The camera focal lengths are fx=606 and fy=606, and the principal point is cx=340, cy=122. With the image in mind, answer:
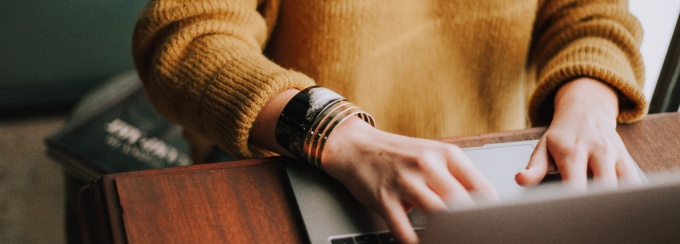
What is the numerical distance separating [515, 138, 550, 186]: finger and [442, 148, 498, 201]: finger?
1.6 inches

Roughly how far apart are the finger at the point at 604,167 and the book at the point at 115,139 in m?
1.02

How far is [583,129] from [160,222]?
0.41m

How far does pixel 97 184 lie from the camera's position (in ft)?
1.70

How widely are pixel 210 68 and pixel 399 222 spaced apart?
0.27 m

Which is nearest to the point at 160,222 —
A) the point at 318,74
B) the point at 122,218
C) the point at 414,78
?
the point at 122,218

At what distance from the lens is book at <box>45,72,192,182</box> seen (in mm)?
1340

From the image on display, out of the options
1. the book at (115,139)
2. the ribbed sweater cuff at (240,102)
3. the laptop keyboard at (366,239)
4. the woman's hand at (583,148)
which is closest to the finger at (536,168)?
the woman's hand at (583,148)

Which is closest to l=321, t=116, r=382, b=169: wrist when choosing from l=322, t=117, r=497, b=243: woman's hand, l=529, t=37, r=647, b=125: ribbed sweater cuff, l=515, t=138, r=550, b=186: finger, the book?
l=322, t=117, r=497, b=243: woman's hand

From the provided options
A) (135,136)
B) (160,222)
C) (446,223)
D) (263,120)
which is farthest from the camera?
(135,136)

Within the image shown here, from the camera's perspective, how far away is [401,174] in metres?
0.52

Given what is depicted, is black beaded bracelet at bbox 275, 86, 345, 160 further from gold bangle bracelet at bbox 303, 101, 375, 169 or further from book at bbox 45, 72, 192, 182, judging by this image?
book at bbox 45, 72, 192, 182

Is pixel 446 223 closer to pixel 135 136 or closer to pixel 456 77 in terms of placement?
pixel 456 77

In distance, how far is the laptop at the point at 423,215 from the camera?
35cm

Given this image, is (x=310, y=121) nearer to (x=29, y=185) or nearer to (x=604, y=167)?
(x=604, y=167)
